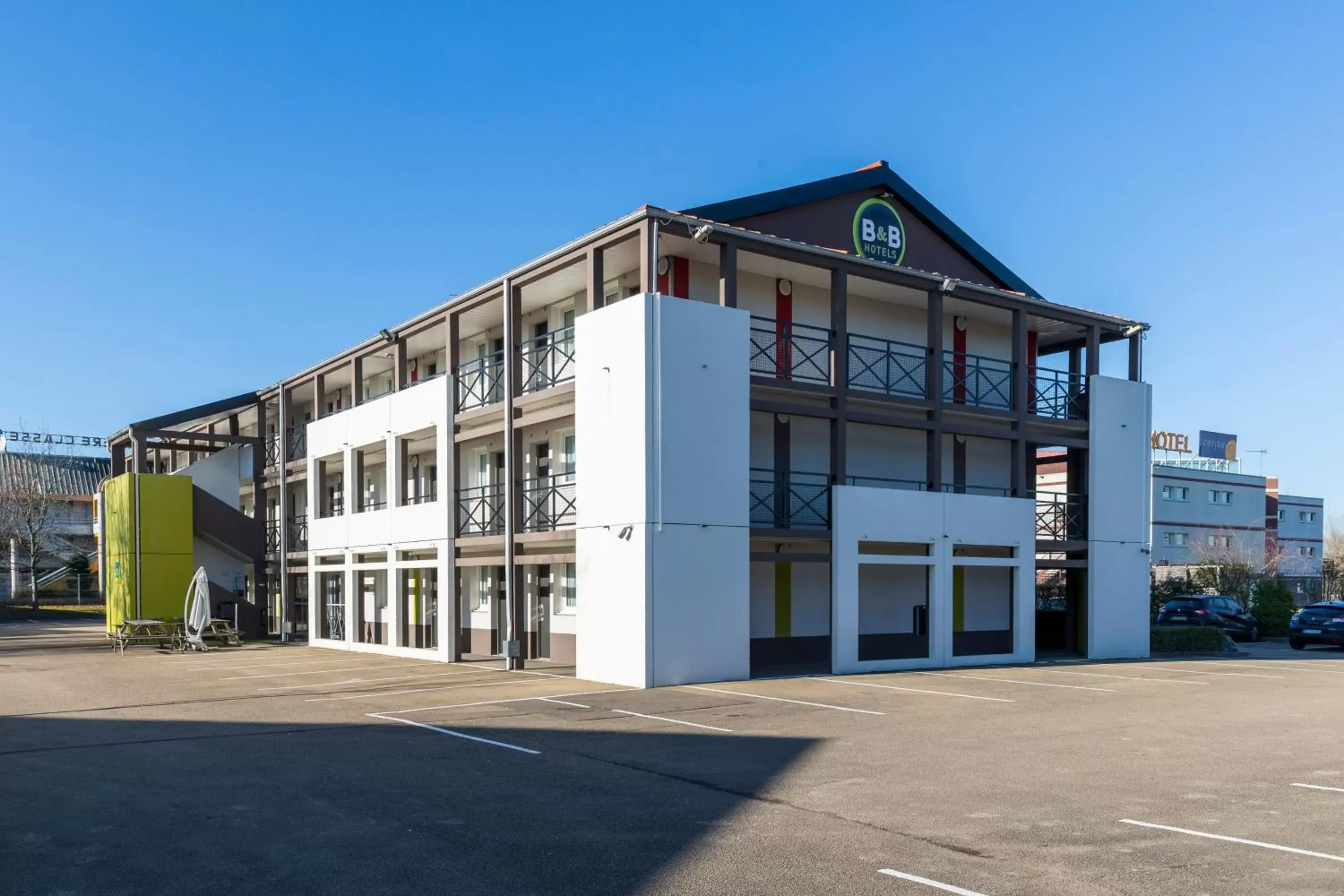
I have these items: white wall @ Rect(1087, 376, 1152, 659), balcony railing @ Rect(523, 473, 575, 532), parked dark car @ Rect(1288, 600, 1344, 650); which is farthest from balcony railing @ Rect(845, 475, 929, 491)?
parked dark car @ Rect(1288, 600, 1344, 650)

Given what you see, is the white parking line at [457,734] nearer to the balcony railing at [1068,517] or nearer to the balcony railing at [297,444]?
the balcony railing at [1068,517]

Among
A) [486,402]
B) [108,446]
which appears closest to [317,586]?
[486,402]

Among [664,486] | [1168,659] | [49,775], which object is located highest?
[664,486]

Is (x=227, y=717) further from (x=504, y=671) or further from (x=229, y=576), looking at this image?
(x=229, y=576)

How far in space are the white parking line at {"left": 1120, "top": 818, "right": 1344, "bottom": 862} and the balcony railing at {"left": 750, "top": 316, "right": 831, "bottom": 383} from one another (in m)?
12.3

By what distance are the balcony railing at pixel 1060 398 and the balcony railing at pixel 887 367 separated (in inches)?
116

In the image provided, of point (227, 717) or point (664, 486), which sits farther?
point (664, 486)

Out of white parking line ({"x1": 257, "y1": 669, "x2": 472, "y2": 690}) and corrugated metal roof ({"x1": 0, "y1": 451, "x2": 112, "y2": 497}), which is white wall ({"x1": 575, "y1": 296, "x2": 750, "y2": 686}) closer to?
white parking line ({"x1": 257, "y1": 669, "x2": 472, "y2": 690})

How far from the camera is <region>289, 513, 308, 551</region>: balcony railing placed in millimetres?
32062

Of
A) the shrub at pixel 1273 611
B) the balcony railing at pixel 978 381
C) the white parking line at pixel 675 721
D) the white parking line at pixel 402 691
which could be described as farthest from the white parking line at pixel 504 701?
the shrub at pixel 1273 611

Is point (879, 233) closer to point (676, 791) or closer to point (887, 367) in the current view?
point (887, 367)

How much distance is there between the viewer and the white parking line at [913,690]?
15.8 meters

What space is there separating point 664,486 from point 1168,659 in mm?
13500

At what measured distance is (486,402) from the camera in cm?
2333
